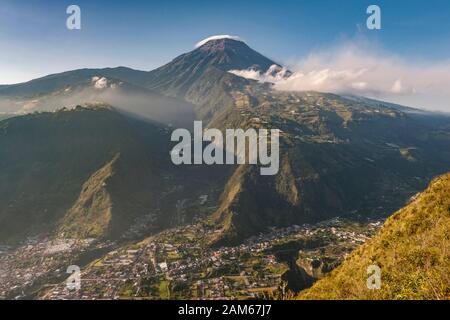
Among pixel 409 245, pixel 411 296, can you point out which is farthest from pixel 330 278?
pixel 411 296

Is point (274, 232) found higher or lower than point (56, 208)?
lower

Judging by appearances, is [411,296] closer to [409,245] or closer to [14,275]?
[409,245]
